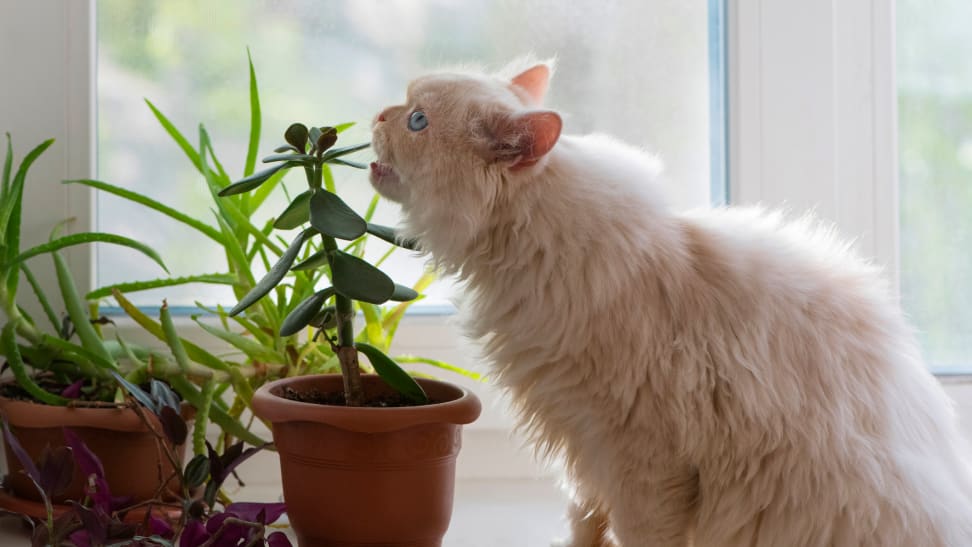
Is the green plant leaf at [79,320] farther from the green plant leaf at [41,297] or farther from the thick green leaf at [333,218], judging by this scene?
the thick green leaf at [333,218]

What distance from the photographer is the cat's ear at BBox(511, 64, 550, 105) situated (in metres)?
0.98

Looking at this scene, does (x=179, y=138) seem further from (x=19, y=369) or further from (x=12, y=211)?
(x=19, y=369)

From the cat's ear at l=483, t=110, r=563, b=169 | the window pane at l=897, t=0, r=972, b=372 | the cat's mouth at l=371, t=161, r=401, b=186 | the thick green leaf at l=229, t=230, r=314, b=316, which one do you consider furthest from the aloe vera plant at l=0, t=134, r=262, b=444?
the window pane at l=897, t=0, r=972, b=372

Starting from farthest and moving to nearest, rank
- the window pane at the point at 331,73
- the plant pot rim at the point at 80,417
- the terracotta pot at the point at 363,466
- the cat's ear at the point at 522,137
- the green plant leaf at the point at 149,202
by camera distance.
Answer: the window pane at the point at 331,73
the green plant leaf at the point at 149,202
the plant pot rim at the point at 80,417
the terracotta pot at the point at 363,466
the cat's ear at the point at 522,137

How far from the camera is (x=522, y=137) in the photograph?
0.81 metres

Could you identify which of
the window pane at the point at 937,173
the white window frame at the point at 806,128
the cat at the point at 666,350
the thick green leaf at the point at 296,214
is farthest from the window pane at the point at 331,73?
the cat at the point at 666,350

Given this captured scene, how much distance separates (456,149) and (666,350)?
27cm

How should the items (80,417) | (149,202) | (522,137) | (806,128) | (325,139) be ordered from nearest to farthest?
(522,137) → (325,139) → (80,417) → (149,202) → (806,128)

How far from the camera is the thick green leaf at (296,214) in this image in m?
0.94

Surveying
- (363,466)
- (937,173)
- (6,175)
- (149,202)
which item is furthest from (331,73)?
(937,173)

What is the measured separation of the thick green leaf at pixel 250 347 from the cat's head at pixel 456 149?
0.38 m

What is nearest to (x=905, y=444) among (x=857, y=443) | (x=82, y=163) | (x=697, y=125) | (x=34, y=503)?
(x=857, y=443)

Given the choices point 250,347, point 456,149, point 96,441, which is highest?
point 456,149

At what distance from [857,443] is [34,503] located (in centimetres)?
91
